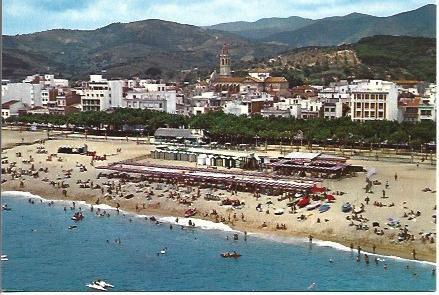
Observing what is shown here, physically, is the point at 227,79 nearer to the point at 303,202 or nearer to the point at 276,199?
the point at 276,199

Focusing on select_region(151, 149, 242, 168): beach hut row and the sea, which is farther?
select_region(151, 149, 242, 168): beach hut row

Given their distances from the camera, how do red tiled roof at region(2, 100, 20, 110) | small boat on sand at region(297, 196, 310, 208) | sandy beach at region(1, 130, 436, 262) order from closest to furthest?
sandy beach at region(1, 130, 436, 262)
small boat on sand at region(297, 196, 310, 208)
red tiled roof at region(2, 100, 20, 110)

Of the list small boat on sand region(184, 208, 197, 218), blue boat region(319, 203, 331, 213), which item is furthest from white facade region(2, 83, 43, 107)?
blue boat region(319, 203, 331, 213)

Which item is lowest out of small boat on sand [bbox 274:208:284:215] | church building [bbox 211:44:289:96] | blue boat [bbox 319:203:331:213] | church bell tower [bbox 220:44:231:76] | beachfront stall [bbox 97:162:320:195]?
small boat on sand [bbox 274:208:284:215]

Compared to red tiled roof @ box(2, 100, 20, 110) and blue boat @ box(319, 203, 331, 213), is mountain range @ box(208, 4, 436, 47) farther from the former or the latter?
red tiled roof @ box(2, 100, 20, 110)

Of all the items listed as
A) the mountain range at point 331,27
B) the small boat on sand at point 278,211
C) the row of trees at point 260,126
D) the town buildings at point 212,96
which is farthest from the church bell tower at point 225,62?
the small boat on sand at point 278,211
